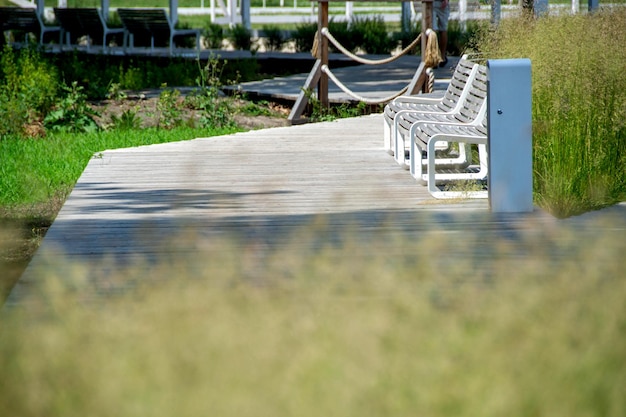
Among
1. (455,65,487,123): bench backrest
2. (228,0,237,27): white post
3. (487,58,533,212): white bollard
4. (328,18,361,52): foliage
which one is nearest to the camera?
(487,58,533,212): white bollard

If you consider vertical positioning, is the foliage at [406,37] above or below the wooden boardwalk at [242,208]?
above

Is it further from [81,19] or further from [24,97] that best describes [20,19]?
[24,97]

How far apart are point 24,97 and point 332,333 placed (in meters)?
8.03

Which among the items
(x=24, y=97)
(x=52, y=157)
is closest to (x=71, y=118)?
(x=24, y=97)

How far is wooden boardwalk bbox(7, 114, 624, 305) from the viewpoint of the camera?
17.5ft

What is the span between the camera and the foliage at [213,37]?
22.4 m

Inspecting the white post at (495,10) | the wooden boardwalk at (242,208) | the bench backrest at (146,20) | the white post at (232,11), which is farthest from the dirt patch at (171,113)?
the white post at (232,11)

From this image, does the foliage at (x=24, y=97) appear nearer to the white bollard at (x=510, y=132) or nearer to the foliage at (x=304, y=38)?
the white bollard at (x=510, y=132)

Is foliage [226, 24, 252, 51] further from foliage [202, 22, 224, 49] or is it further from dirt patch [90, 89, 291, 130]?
dirt patch [90, 89, 291, 130]

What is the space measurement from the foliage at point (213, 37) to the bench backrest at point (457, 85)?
14.2m

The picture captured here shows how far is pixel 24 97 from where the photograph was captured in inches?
439

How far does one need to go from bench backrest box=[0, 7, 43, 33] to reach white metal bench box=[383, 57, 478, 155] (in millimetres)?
14053

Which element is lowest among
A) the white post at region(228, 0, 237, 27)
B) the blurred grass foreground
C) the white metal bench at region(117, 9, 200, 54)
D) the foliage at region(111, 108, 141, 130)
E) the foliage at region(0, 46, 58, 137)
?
the blurred grass foreground

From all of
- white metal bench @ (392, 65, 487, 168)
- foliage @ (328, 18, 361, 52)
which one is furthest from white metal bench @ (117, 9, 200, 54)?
white metal bench @ (392, 65, 487, 168)
